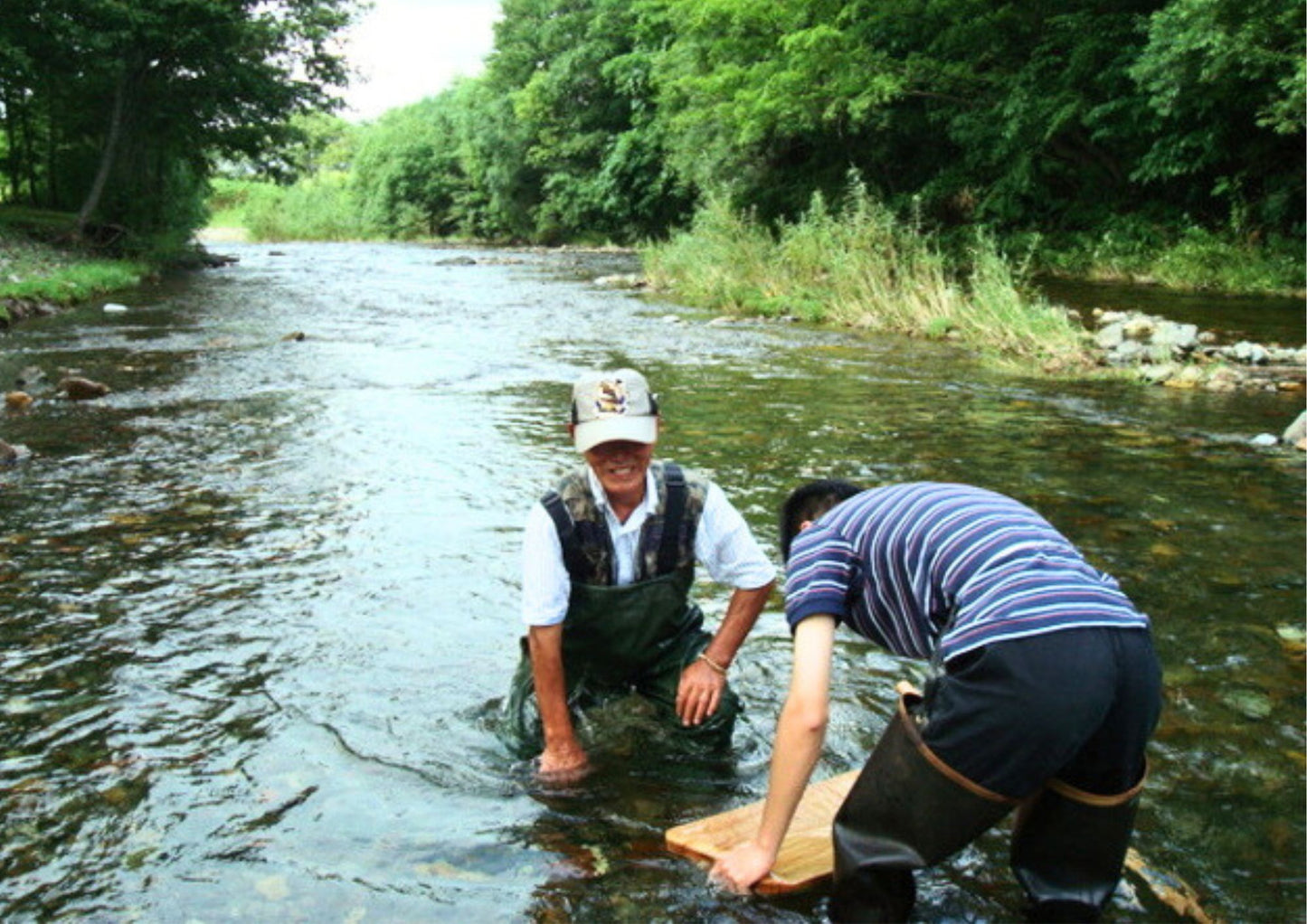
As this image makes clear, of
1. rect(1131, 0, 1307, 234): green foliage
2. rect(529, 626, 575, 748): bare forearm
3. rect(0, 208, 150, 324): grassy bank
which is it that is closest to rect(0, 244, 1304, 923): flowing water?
rect(529, 626, 575, 748): bare forearm

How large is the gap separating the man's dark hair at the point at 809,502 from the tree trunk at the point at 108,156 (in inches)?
1177

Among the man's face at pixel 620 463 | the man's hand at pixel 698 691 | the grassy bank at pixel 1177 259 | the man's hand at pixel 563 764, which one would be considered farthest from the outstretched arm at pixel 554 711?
the grassy bank at pixel 1177 259

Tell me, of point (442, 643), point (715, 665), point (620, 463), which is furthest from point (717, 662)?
point (442, 643)

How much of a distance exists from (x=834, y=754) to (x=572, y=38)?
54.2 meters

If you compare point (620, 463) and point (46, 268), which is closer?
point (620, 463)

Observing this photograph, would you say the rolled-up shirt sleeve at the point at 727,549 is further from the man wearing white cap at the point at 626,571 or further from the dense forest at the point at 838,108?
the dense forest at the point at 838,108

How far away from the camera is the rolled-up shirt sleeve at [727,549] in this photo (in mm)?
3633

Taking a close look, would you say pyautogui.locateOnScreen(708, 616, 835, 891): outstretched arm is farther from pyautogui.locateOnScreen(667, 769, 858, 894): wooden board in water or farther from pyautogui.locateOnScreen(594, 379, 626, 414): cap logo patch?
pyautogui.locateOnScreen(594, 379, 626, 414): cap logo patch

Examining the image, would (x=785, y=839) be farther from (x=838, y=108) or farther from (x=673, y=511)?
(x=838, y=108)

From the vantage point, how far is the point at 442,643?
5137 millimetres

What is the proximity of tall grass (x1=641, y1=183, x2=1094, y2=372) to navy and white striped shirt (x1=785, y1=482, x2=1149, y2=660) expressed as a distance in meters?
10.3

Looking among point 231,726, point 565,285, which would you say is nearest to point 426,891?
point 231,726

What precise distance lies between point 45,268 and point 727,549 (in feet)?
77.7

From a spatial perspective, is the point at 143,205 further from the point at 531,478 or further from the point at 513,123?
the point at 531,478
